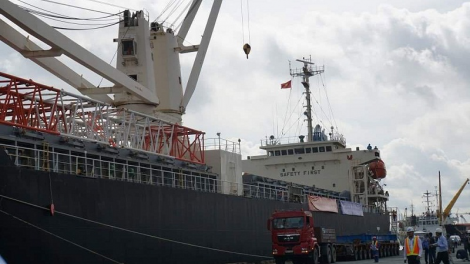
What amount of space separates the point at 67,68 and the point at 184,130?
7.08 metres

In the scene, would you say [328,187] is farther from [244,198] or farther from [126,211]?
[126,211]

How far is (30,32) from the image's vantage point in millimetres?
26812

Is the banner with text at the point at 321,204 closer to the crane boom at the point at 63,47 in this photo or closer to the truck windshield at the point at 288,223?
the truck windshield at the point at 288,223

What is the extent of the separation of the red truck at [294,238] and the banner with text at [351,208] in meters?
18.1

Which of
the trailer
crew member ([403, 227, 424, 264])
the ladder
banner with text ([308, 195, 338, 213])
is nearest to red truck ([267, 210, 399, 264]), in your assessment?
the trailer

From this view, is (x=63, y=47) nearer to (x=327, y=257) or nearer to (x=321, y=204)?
(x=327, y=257)

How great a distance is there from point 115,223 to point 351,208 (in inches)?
1185

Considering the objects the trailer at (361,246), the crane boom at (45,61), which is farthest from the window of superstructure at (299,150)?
the crane boom at (45,61)

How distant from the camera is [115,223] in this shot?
82.4 feet

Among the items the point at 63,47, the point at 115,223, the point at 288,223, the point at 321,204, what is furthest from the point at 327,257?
the point at 63,47

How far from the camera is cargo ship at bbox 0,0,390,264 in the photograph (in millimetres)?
22141

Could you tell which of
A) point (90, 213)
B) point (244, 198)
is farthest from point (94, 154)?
point (244, 198)

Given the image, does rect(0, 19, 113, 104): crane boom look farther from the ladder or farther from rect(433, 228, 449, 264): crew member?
rect(433, 228, 449, 264): crew member

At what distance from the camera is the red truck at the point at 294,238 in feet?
102
